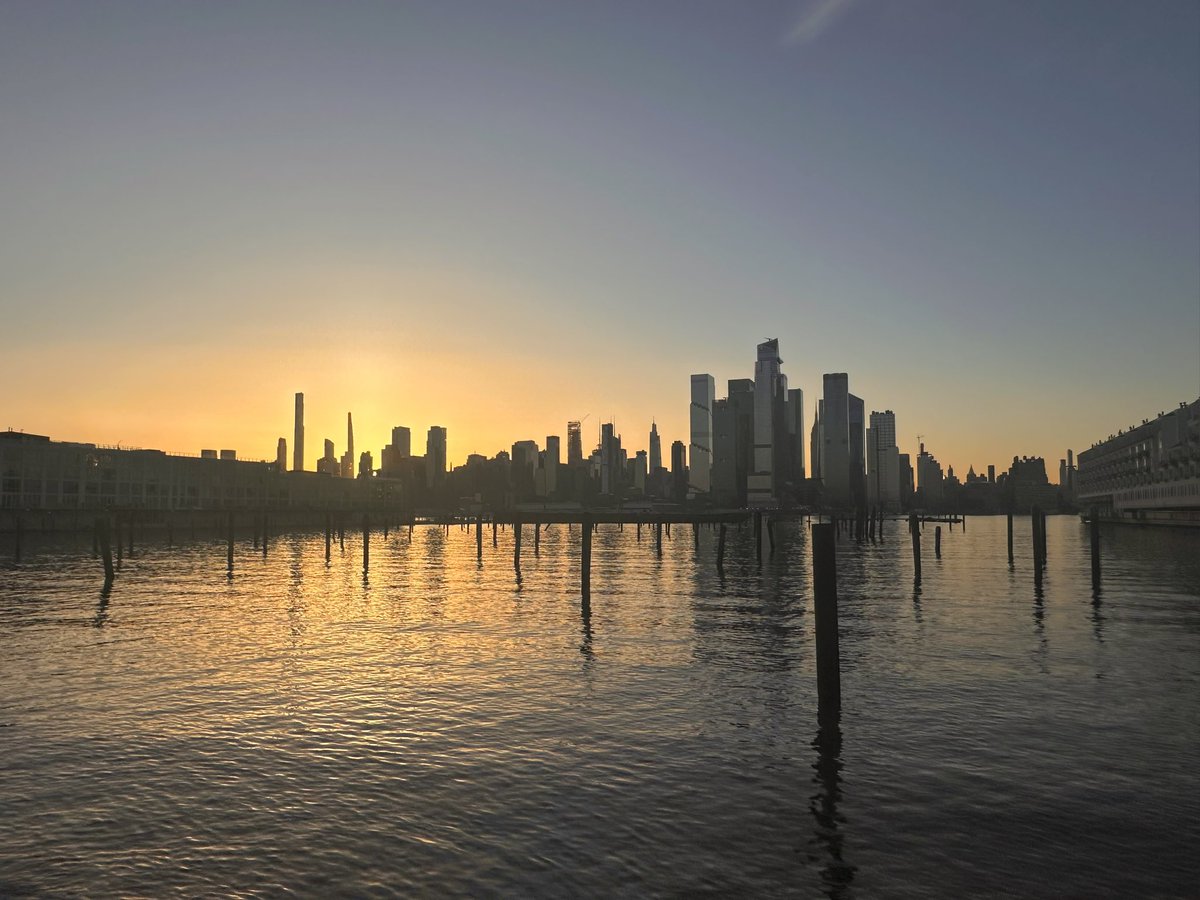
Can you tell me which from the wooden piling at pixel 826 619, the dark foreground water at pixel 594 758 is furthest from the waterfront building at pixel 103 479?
the wooden piling at pixel 826 619

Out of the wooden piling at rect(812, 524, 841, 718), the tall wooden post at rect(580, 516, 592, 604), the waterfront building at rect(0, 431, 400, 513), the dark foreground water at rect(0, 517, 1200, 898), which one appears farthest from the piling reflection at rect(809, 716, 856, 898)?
the waterfront building at rect(0, 431, 400, 513)

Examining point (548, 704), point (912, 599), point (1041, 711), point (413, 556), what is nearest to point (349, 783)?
point (548, 704)

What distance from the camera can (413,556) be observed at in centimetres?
9994

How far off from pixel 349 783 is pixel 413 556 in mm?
87147

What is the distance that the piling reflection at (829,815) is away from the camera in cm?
1102

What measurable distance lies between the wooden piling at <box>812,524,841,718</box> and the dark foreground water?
0.66 meters

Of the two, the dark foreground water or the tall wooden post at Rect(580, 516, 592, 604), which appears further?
the tall wooden post at Rect(580, 516, 592, 604)

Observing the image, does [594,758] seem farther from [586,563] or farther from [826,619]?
[586,563]

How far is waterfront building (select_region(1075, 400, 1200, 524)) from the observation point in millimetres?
132750

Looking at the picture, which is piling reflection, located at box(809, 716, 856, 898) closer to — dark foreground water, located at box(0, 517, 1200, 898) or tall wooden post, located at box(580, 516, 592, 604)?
dark foreground water, located at box(0, 517, 1200, 898)

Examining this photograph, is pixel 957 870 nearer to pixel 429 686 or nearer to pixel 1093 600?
pixel 429 686

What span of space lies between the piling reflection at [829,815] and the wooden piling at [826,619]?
2.89 ft

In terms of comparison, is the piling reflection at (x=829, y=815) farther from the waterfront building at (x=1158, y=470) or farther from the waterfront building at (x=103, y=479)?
the waterfront building at (x=103, y=479)

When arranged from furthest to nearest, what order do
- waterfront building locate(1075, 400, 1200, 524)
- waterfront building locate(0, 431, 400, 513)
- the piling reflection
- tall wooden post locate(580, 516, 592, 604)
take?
waterfront building locate(0, 431, 400, 513)
waterfront building locate(1075, 400, 1200, 524)
tall wooden post locate(580, 516, 592, 604)
the piling reflection
